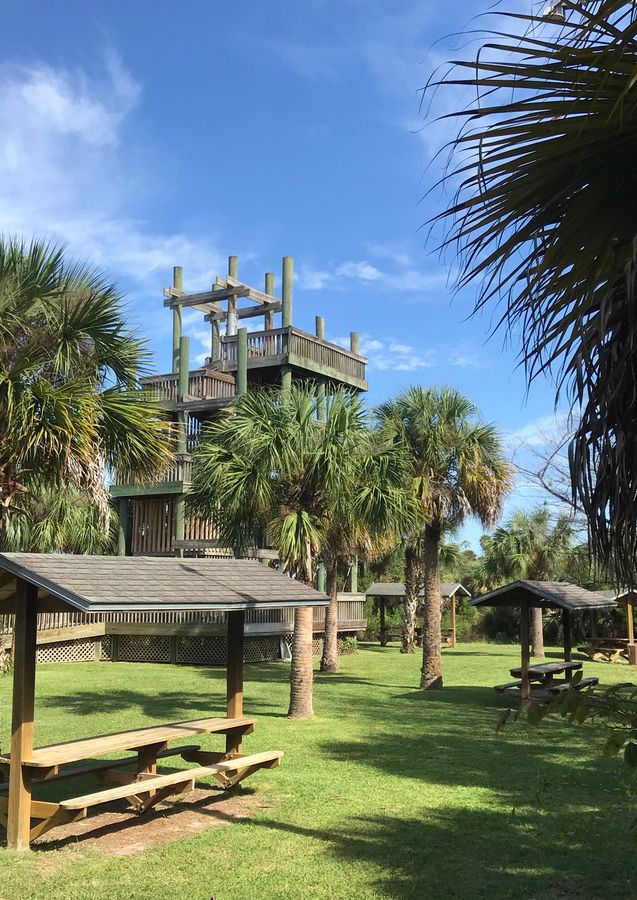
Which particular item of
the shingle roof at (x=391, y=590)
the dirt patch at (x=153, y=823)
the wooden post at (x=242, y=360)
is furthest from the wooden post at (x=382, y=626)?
the dirt patch at (x=153, y=823)

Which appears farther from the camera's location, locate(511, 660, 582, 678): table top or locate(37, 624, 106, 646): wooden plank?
locate(37, 624, 106, 646): wooden plank

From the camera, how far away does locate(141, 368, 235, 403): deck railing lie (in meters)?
27.5

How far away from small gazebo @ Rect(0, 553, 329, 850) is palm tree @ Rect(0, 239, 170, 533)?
4.27ft

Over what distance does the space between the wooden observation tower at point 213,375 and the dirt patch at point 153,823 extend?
16011 millimetres

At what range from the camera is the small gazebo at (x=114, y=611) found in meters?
7.00

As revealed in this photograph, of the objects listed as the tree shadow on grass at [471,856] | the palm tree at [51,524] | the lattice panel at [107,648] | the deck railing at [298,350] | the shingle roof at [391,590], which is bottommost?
the lattice panel at [107,648]

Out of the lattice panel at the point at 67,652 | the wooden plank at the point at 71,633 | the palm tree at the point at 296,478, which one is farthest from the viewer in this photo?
the lattice panel at the point at 67,652

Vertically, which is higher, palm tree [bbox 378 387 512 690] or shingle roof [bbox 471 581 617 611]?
palm tree [bbox 378 387 512 690]

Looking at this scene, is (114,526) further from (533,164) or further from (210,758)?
(533,164)

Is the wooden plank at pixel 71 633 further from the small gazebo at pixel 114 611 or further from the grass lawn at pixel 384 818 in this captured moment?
the small gazebo at pixel 114 611

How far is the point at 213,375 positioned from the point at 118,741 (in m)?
20.1

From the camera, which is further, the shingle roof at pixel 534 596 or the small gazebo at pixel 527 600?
the shingle roof at pixel 534 596

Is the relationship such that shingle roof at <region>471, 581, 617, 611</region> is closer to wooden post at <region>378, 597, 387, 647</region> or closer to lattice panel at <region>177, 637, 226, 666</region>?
lattice panel at <region>177, 637, 226, 666</region>

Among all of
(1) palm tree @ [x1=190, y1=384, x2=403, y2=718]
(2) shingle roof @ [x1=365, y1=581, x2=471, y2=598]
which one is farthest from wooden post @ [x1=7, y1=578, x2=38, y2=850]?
(2) shingle roof @ [x1=365, y1=581, x2=471, y2=598]
